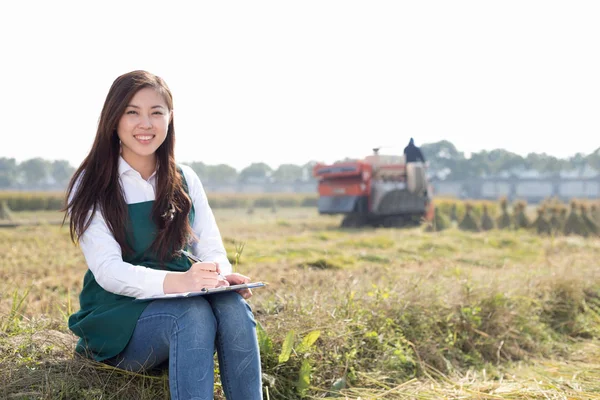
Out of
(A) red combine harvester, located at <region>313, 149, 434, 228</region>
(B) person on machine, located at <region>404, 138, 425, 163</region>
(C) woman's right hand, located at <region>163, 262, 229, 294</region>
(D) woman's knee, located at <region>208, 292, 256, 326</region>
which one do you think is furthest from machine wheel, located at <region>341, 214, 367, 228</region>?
(C) woman's right hand, located at <region>163, 262, 229, 294</region>

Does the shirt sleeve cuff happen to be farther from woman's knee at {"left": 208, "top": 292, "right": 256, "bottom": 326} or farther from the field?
the field

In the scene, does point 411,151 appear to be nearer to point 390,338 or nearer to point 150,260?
point 390,338

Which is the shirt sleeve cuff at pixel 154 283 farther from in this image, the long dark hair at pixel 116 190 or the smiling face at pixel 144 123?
the smiling face at pixel 144 123

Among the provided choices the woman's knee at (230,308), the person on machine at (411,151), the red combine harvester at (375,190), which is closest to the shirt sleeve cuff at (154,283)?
the woman's knee at (230,308)

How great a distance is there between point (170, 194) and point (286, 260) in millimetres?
3874

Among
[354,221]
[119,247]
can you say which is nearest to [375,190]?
[354,221]

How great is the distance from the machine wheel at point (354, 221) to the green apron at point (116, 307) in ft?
32.5

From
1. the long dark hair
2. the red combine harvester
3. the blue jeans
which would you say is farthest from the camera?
the red combine harvester

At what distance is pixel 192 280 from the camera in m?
1.96

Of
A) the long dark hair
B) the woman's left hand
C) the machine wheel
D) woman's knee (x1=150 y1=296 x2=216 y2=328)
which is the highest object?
the long dark hair

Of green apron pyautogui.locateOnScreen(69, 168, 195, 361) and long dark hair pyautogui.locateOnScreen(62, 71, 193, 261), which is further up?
long dark hair pyautogui.locateOnScreen(62, 71, 193, 261)

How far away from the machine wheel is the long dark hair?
9.86 metres

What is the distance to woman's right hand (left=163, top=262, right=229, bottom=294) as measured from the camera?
6.41 feet

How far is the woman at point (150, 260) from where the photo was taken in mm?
1950
